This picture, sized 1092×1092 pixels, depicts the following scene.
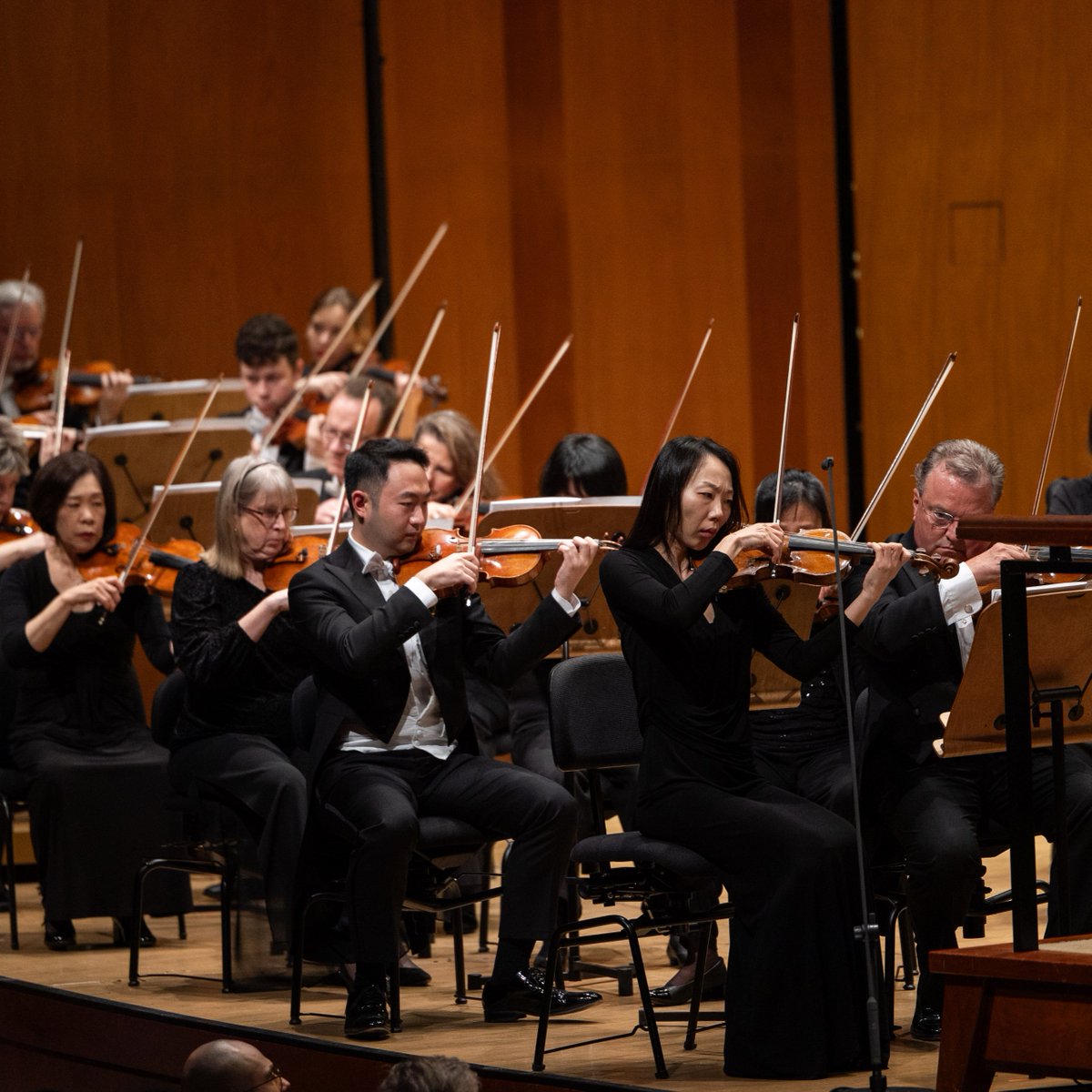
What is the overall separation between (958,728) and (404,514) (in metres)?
1.11

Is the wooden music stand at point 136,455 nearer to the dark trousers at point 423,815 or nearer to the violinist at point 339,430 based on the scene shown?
the violinist at point 339,430

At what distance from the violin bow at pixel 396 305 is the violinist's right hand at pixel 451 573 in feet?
7.35

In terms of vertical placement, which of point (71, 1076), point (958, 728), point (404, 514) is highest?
point (404, 514)

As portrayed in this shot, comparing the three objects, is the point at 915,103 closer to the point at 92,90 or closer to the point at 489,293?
the point at 489,293

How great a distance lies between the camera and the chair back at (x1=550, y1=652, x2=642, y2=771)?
10.8 ft

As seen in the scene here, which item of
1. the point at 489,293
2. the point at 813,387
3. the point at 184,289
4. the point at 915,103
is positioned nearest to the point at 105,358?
the point at 184,289

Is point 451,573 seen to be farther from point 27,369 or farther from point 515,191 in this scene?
point 515,191

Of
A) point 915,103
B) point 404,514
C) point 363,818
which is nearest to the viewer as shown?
point 363,818

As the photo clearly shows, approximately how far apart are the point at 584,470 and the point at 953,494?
105 cm

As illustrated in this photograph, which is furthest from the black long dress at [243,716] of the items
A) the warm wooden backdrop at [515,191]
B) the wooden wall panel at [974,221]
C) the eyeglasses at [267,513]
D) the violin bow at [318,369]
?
the wooden wall panel at [974,221]

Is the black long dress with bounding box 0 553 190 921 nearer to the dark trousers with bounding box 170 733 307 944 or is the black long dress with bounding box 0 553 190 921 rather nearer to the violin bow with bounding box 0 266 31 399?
the dark trousers with bounding box 170 733 307 944

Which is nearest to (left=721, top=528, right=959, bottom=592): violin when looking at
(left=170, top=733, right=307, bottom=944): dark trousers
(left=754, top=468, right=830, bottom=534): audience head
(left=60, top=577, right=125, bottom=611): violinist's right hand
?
(left=754, top=468, right=830, bottom=534): audience head

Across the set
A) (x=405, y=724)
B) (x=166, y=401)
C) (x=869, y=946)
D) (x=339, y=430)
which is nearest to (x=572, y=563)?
(x=405, y=724)

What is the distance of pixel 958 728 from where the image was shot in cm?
285
